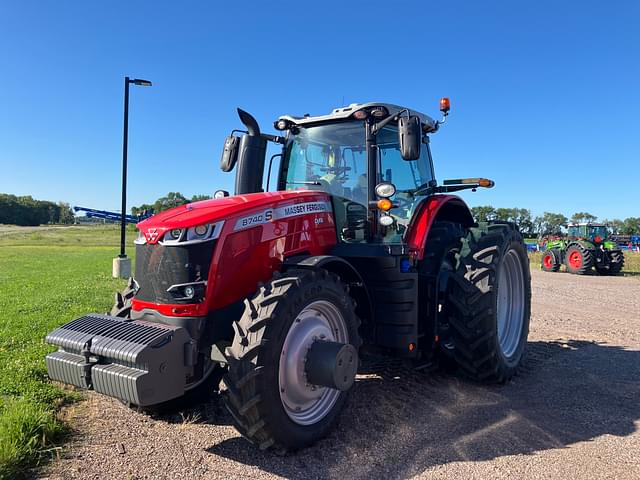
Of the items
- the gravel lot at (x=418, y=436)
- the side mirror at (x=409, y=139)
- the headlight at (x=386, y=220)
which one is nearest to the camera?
the gravel lot at (x=418, y=436)

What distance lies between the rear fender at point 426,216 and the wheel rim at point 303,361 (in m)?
1.24

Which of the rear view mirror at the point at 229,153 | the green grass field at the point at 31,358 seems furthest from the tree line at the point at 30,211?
the rear view mirror at the point at 229,153

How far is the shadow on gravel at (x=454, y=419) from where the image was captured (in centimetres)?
331

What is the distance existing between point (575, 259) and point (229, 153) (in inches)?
789

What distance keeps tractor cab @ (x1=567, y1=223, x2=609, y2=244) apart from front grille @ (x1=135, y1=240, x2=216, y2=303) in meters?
21.8

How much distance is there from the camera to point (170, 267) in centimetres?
344

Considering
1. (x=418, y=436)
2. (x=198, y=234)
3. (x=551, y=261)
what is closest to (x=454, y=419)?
(x=418, y=436)

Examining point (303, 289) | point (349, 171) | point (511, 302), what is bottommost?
point (511, 302)

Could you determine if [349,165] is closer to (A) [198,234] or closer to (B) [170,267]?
(A) [198,234]

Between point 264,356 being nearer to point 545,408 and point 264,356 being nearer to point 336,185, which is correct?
point 336,185

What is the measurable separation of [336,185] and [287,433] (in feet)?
7.97

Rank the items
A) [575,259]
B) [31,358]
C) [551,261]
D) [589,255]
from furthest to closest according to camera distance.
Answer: [551,261] → [575,259] → [589,255] → [31,358]

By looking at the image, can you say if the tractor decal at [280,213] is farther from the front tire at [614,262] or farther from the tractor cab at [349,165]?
the front tire at [614,262]

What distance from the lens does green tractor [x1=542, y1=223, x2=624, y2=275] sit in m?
20.4
